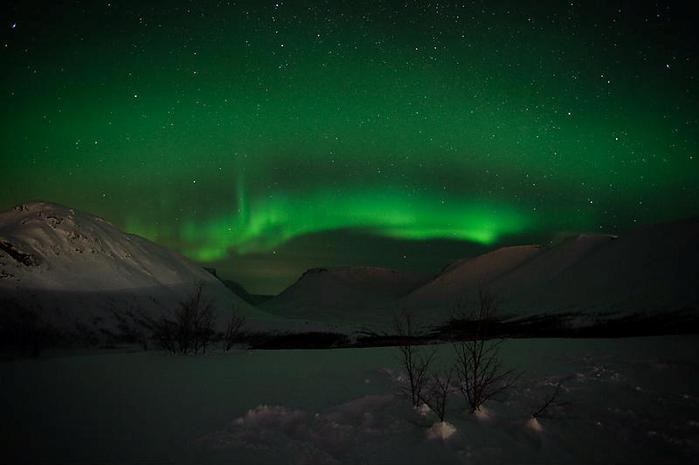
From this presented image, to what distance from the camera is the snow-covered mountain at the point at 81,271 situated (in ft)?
159

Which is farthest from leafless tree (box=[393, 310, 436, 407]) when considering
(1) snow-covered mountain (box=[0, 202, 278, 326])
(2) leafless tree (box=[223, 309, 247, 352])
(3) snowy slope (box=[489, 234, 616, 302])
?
(3) snowy slope (box=[489, 234, 616, 302])

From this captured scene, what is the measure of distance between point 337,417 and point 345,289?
16224cm

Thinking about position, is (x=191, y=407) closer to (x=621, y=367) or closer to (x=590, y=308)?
(x=621, y=367)

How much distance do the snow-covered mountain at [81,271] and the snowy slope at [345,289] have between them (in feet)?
183

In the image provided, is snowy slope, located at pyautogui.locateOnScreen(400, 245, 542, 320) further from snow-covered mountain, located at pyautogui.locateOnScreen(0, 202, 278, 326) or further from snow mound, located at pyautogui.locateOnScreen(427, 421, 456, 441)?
snow mound, located at pyautogui.locateOnScreen(427, 421, 456, 441)

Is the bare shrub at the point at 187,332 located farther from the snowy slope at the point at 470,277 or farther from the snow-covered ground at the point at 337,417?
the snowy slope at the point at 470,277

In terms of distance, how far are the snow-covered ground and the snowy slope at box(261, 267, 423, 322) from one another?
119 m

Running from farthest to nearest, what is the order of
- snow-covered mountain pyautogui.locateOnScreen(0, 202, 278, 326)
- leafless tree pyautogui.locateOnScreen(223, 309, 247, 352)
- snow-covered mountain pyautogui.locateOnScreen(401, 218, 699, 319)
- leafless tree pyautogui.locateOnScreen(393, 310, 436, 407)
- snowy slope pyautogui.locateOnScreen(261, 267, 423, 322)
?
snowy slope pyautogui.locateOnScreen(261, 267, 423, 322) < snow-covered mountain pyautogui.locateOnScreen(401, 218, 699, 319) < snow-covered mountain pyautogui.locateOnScreen(0, 202, 278, 326) < leafless tree pyautogui.locateOnScreen(223, 309, 247, 352) < leafless tree pyautogui.locateOnScreen(393, 310, 436, 407)

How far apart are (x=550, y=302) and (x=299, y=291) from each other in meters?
116

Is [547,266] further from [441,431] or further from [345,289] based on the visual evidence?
[441,431]

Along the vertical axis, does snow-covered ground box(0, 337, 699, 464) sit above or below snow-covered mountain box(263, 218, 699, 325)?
below

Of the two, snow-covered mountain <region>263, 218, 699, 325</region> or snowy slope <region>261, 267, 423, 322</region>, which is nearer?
snow-covered mountain <region>263, 218, 699, 325</region>

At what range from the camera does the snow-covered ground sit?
266 inches

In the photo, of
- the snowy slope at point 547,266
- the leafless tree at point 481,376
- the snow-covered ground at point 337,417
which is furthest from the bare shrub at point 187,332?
the snowy slope at point 547,266
